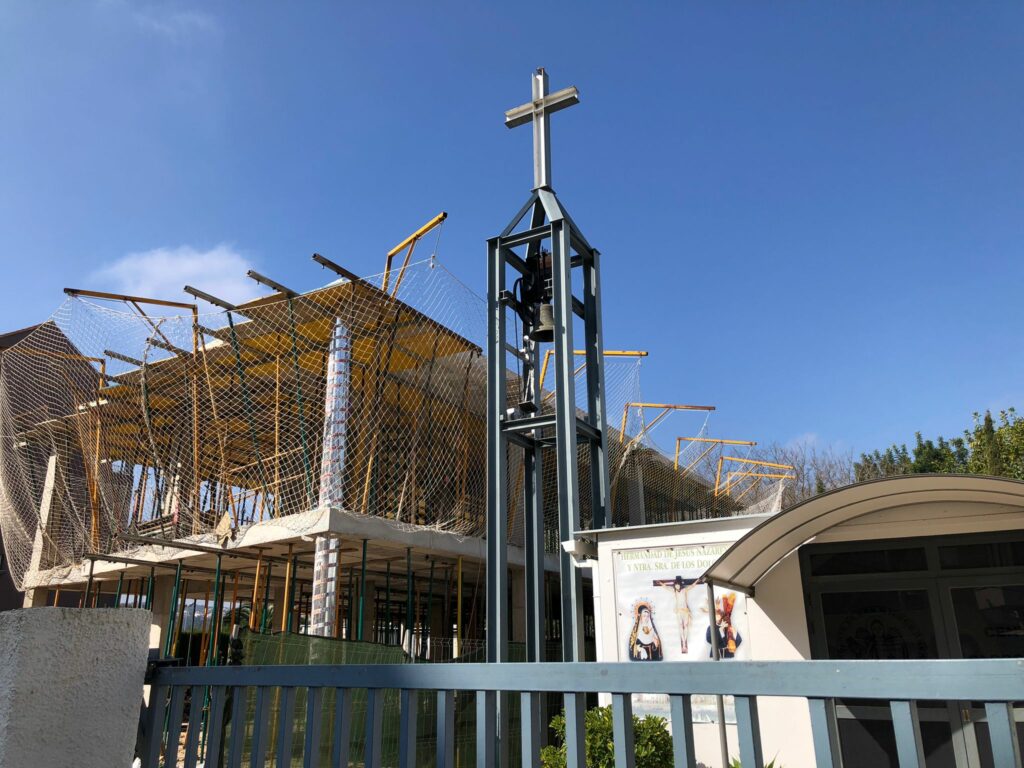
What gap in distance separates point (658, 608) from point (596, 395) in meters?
2.82

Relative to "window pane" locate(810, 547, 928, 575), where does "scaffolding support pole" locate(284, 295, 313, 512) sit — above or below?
above

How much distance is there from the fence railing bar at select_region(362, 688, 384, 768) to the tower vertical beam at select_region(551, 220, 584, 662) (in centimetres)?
580

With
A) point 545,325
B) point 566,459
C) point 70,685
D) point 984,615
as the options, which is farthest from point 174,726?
point 545,325

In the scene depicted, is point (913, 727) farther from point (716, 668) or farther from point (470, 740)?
point (470, 740)

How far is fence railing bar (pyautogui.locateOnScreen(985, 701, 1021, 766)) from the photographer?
4.58 feet

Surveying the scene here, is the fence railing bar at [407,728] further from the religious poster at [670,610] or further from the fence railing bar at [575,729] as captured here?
the religious poster at [670,610]

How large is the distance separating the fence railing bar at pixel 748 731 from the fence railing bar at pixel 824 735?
4.7 inches

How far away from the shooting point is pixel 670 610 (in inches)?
304

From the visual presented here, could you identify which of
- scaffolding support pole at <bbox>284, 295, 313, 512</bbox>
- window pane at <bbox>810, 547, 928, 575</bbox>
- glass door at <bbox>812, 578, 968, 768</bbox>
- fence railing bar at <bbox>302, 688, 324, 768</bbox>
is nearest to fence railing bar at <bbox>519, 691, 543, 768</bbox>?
fence railing bar at <bbox>302, 688, 324, 768</bbox>

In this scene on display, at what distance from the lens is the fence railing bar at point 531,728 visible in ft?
6.50

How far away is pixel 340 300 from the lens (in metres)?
13.1

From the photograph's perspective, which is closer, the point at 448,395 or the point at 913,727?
the point at 913,727

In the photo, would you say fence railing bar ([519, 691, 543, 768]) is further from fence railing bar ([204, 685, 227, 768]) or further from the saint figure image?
the saint figure image

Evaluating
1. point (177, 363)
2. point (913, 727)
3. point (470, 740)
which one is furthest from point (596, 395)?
point (177, 363)
